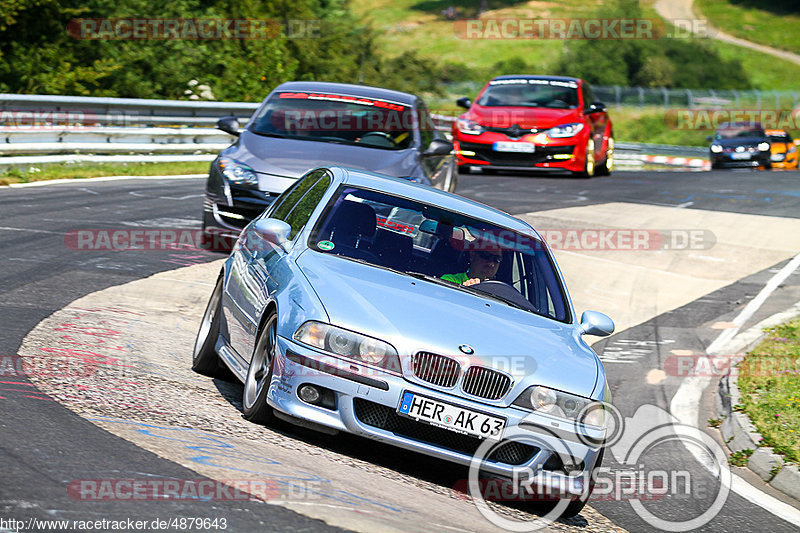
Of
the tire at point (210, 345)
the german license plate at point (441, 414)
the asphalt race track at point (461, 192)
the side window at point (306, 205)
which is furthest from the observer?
the tire at point (210, 345)

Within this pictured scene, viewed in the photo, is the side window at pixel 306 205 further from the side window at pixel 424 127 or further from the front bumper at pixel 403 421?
the side window at pixel 424 127

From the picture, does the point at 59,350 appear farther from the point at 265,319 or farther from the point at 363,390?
the point at 363,390

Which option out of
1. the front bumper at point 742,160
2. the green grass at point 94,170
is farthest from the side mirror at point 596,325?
the front bumper at point 742,160

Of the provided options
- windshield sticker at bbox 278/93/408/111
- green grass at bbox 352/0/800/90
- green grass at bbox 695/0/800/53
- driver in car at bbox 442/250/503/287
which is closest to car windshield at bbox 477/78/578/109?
windshield sticker at bbox 278/93/408/111

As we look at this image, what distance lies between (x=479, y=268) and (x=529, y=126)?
1456 cm

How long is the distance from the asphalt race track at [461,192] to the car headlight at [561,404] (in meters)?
0.55

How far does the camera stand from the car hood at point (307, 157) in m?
11.4

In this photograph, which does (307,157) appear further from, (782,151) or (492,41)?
(492,41)

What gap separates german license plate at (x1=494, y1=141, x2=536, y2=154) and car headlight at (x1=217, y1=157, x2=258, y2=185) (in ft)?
33.4

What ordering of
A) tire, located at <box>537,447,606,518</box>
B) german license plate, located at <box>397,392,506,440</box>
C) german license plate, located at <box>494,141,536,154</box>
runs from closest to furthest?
german license plate, located at <box>397,392,506,440</box> → tire, located at <box>537,447,606,518</box> → german license plate, located at <box>494,141,536,154</box>

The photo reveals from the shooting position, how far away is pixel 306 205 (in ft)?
23.7

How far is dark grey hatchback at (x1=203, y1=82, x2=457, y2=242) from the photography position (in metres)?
11.4

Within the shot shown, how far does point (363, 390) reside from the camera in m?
5.66

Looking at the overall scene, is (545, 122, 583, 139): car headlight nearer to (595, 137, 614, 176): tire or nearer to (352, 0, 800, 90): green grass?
(595, 137, 614, 176): tire
